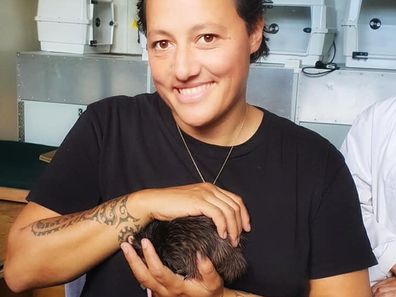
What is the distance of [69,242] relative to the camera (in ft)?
3.11

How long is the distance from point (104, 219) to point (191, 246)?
197 millimetres

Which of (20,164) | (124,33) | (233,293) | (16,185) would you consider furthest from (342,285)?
(124,33)

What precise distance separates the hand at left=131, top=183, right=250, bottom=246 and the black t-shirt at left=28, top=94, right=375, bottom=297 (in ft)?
0.40

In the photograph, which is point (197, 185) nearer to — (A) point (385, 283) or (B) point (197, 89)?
(B) point (197, 89)

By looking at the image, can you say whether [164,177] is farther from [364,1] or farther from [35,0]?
[35,0]

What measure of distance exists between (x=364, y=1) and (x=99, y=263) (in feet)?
7.03

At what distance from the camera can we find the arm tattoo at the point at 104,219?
934 millimetres

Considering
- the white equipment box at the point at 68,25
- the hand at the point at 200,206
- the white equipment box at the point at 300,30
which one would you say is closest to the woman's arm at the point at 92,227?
the hand at the point at 200,206

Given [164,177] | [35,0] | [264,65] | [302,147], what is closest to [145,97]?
[164,177]

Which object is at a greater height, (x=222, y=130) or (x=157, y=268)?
(x=222, y=130)

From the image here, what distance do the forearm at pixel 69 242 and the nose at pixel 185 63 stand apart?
0.82 ft

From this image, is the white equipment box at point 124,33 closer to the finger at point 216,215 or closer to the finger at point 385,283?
the finger at point 385,283

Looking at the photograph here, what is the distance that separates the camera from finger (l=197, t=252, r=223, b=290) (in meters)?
0.83

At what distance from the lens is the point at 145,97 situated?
46.6 inches
